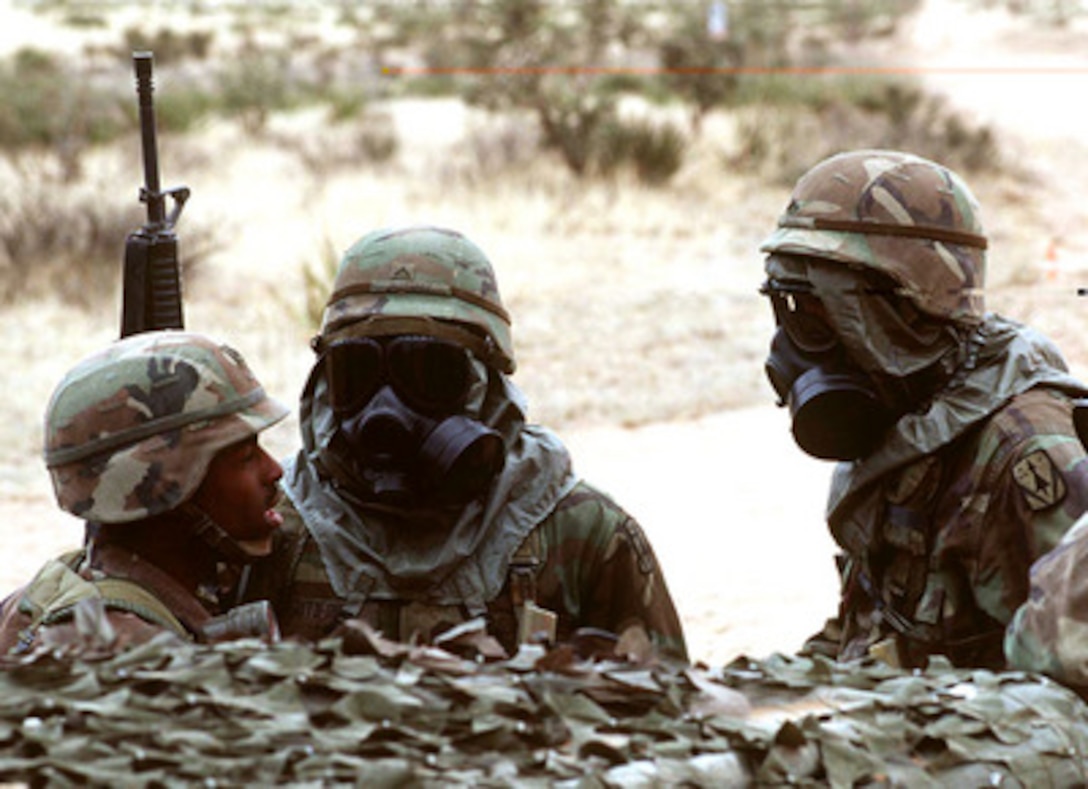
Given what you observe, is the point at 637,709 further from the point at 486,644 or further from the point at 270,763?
the point at 270,763

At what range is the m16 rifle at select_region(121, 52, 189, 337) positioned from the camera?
4.68 metres

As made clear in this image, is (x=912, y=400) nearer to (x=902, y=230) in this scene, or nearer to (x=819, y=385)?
(x=819, y=385)

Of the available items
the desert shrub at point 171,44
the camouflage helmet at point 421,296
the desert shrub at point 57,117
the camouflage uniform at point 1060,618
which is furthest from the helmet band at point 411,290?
the desert shrub at point 171,44

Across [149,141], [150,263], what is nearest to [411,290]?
[150,263]

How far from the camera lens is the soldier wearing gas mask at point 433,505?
3500 mm

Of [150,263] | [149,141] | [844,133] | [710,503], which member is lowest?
[710,503]

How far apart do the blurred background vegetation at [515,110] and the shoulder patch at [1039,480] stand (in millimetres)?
8921

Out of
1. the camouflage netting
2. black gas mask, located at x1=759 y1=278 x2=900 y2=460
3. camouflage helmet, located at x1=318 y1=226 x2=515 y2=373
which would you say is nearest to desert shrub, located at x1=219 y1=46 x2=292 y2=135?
camouflage helmet, located at x1=318 y1=226 x2=515 y2=373

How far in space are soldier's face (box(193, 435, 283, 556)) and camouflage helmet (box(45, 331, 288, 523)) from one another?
0.11 ft

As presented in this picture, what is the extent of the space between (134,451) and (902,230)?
1758mm

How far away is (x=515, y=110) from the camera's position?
21734 mm

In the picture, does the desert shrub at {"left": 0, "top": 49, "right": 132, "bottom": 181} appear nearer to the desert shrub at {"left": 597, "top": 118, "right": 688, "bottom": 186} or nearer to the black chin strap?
the desert shrub at {"left": 597, "top": 118, "right": 688, "bottom": 186}

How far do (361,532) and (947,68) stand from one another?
34891mm

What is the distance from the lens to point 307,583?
3625 mm
